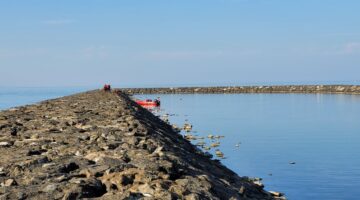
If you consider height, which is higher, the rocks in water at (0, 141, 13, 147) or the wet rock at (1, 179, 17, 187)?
the rocks in water at (0, 141, 13, 147)

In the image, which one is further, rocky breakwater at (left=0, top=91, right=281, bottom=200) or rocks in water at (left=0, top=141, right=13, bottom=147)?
rocks in water at (left=0, top=141, right=13, bottom=147)

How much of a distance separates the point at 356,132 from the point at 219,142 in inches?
469

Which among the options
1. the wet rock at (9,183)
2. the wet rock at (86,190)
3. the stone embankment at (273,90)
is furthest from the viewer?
the stone embankment at (273,90)

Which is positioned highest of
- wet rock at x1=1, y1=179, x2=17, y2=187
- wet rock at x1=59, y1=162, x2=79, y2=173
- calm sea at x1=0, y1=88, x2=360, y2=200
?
wet rock at x1=59, y1=162, x2=79, y2=173

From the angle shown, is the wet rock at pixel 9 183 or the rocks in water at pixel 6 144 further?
the rocks in water at pixel 6 144

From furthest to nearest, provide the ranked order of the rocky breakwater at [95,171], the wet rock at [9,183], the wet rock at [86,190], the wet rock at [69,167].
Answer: the wet rock at [69,167]
the wet rock at [9,183]
the rocky breakwater at [95,171]
the wet rock at [86,190]

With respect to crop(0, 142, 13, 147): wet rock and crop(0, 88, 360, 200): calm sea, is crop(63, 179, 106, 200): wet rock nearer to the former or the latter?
crop(0, 142, 13, 147): wet rock

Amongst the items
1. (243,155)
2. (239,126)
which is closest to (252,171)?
(243,155)

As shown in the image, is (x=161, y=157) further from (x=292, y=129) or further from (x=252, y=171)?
(x=292, y=129)

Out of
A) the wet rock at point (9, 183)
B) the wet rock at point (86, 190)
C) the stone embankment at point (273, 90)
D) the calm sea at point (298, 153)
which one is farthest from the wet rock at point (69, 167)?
the stone embankment at point (273, 90)

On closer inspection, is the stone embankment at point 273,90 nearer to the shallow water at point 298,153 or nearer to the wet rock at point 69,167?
the shallow water at point 298,153

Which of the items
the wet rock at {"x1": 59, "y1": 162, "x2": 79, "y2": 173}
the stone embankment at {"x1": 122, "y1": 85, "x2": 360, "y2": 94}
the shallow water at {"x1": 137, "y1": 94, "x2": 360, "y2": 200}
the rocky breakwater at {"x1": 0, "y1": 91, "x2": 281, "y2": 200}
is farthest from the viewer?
the stone embankment at {"x1": 122, "y1": 85, "x2": 360, "y2": 94}

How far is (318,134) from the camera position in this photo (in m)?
35.4

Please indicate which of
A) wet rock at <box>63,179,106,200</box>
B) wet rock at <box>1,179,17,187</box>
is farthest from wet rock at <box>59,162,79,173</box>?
wet rock at <box>63,179,106,200</box>
